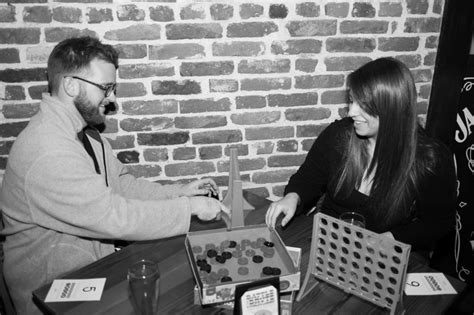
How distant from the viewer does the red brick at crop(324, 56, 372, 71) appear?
2549mm

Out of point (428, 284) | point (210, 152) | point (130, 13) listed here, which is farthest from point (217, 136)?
point (428, 284)

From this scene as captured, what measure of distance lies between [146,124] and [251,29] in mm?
845

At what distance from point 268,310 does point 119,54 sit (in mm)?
1648

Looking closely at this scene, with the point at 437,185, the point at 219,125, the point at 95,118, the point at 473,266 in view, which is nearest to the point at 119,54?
the point at 95,118

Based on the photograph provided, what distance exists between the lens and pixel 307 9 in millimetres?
2416

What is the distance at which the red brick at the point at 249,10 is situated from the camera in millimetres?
2342

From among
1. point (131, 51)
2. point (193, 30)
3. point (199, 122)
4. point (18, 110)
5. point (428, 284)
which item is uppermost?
point (193, 30)

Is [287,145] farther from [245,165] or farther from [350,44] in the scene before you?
[350,44]

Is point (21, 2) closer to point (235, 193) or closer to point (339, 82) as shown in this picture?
point (235, 193)

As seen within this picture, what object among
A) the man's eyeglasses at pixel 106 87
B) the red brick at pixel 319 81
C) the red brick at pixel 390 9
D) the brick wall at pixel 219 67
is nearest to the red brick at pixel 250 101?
the brick wall at pixel 219 67

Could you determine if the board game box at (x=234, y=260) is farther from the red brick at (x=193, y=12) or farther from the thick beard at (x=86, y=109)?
the red brick at (x=193, y=12)

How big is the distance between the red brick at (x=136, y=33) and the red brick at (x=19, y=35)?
367 millimetres

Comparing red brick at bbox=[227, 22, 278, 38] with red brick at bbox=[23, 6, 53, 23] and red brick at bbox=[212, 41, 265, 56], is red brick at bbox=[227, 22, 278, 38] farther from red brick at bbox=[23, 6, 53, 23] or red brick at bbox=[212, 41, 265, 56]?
red brick at bbox=[23, 6, 53, 23]

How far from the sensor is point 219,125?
2.56 m
